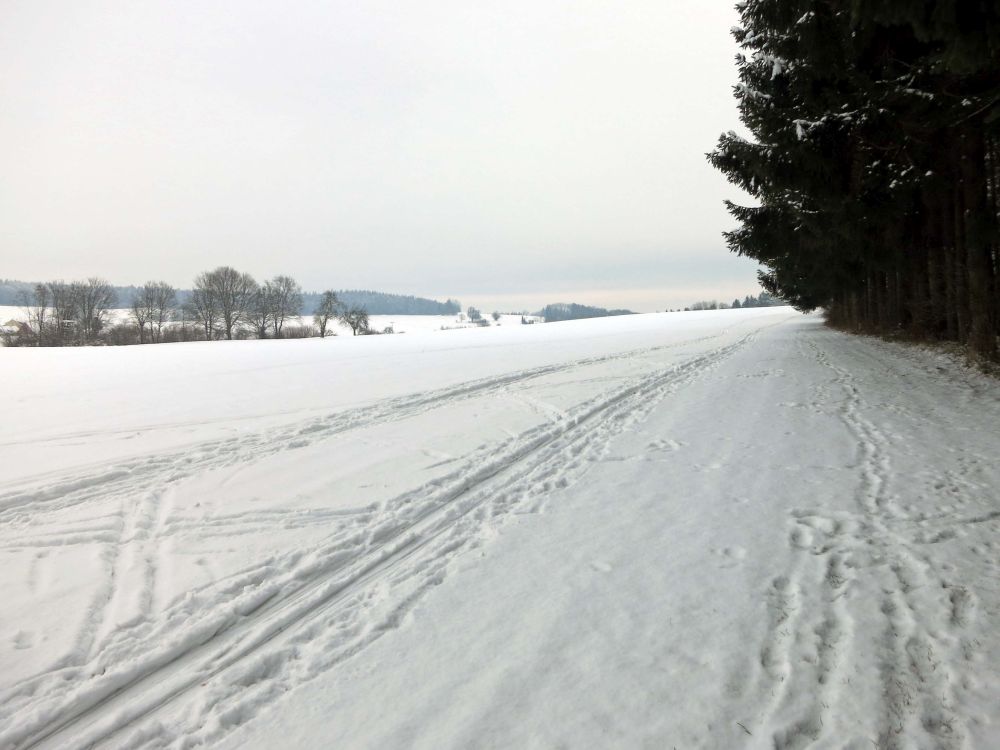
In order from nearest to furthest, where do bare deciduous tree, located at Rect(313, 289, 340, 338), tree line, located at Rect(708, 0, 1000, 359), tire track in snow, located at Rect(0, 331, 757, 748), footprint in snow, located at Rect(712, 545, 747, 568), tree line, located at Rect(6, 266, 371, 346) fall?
tire track in snow, located at Rect(0, 331, 757, 748), footprint in snow, located at Rect(712, 545, 747, 568), tree line, located at Rect(708, 0, 1000, 359), tree line, located at Rect(6, 266, 371, 346), bare deciduous tree, located at Rect(313, 289, 340, 338)

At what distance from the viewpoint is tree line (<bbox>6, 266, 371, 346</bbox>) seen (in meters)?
65.2

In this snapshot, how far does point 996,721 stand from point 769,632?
0.85m

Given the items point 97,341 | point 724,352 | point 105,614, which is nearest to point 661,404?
point 105,614

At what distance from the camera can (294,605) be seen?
318 centimetres

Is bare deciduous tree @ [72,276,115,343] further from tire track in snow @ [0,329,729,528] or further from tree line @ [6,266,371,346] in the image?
tire track in snow @ [0,329,729,528]

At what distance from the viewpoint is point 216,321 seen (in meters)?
70.4

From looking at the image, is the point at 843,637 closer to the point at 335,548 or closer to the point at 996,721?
the point at 996,721

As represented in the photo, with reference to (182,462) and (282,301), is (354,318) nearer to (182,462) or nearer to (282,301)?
(282,301)

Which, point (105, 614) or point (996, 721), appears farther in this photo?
point (105, 614)

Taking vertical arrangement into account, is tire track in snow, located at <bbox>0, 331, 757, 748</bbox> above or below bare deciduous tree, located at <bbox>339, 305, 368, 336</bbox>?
below

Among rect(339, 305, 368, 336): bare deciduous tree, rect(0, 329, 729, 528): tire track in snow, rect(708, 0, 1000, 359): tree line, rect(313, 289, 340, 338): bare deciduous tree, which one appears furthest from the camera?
rect(339, 305, 368, 336): bare deciduous tree

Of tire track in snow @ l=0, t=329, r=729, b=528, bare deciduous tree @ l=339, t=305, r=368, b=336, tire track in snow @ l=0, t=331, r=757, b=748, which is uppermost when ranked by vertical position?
bare deciduous tree @ l=339, t=305, r=368, b=336

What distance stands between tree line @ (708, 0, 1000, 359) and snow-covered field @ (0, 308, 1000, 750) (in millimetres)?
5365

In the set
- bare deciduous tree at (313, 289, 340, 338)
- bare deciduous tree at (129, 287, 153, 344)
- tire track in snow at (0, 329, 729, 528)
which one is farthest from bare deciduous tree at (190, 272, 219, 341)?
tire track in snow at (0, 329, 729, 528)
